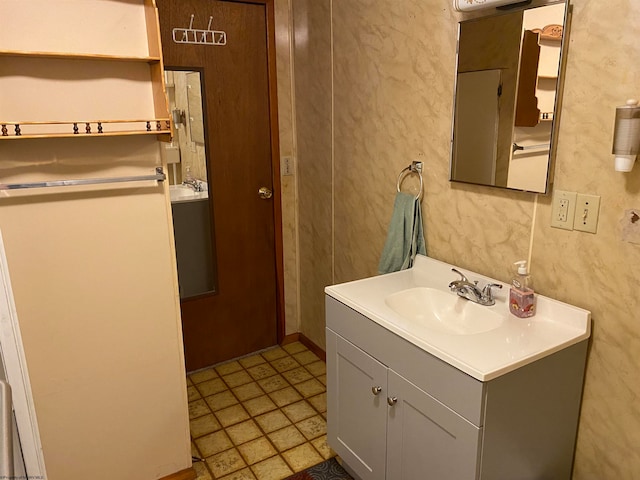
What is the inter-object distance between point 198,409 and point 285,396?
48 centimetres

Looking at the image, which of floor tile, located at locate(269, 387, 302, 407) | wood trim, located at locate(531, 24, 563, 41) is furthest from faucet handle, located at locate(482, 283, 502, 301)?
floor tile, located at locate(269, 387, 302, 407)

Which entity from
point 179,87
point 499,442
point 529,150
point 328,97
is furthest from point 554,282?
point 179,87

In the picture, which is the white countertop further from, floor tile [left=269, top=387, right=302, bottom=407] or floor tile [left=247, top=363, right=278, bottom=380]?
floor tile [left=247, top=363, right=278, bottom=380]

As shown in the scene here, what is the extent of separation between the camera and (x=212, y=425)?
251 cm

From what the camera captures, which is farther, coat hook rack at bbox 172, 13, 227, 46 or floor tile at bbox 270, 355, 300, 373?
floor tile at bbox 270, 355, 300, 373

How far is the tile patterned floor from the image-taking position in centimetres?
223

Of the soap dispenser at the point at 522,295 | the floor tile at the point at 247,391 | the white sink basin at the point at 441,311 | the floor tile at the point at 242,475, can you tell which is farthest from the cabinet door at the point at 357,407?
the floor tile at the point at 247,391

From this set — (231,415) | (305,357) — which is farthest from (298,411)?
(305,357)

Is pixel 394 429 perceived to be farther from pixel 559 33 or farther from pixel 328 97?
pixel 328 97

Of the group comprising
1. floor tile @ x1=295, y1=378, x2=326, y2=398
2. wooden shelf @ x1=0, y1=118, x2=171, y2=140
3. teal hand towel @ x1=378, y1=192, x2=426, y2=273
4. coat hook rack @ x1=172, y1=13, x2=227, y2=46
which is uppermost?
coat hook rack @ x1=172, y1=13, x2=227, y2=46

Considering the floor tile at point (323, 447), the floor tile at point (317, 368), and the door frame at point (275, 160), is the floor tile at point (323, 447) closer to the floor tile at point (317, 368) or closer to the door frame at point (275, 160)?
the floor tile at point (317, 368)

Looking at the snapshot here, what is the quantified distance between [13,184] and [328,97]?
1621mm

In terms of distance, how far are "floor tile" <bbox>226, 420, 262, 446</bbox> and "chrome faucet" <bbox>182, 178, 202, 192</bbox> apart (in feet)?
4.26

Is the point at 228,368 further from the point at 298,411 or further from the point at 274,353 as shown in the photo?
the point at 298,411
